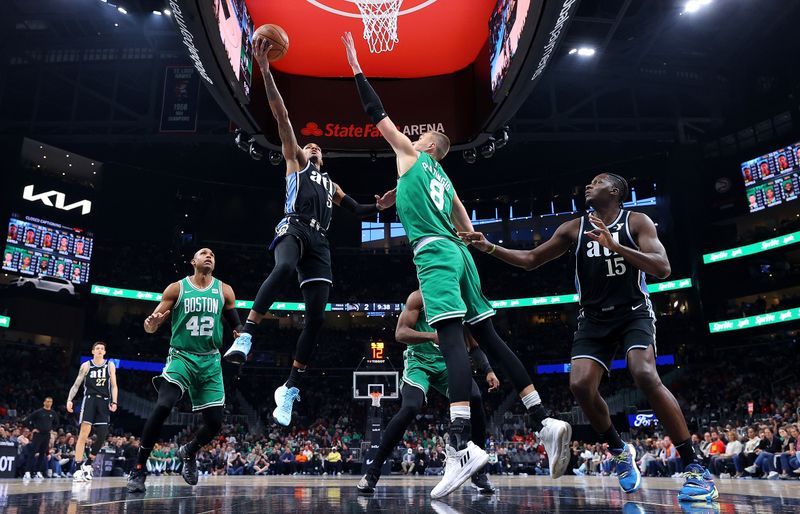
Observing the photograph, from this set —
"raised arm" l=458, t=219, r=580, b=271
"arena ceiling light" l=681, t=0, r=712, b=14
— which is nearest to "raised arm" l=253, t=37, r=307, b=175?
"raised arm" l=458, t=219, r=580, b=271

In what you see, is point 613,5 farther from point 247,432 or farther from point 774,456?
point 247,432

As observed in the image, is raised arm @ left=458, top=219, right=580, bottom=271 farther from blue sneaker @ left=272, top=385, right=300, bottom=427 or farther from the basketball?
the basketball

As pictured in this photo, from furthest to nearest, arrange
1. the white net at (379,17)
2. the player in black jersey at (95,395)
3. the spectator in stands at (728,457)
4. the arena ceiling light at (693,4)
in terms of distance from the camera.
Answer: the arena ceiling light at (693,4) < the spectator in stands at (728,457) < the player in black jersey at (95,395) < the white net at (379,17)

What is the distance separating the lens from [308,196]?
5.26 metres

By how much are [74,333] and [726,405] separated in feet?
92.3

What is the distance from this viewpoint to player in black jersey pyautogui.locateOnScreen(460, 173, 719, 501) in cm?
385

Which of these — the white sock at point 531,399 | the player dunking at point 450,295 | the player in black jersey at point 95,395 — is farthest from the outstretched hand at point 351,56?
the player in black jersey at point 95,395

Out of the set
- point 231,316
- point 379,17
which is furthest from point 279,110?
point 379,17

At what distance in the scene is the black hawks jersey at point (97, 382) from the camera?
29.8ft

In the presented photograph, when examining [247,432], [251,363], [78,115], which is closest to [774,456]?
[247,432]

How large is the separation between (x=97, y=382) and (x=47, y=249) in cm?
2078

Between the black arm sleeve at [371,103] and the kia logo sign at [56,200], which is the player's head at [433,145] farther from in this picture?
the kia logo sign at [56,200]

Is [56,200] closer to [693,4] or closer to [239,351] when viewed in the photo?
[693,4]

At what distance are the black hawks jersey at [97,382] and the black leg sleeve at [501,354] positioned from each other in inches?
290
